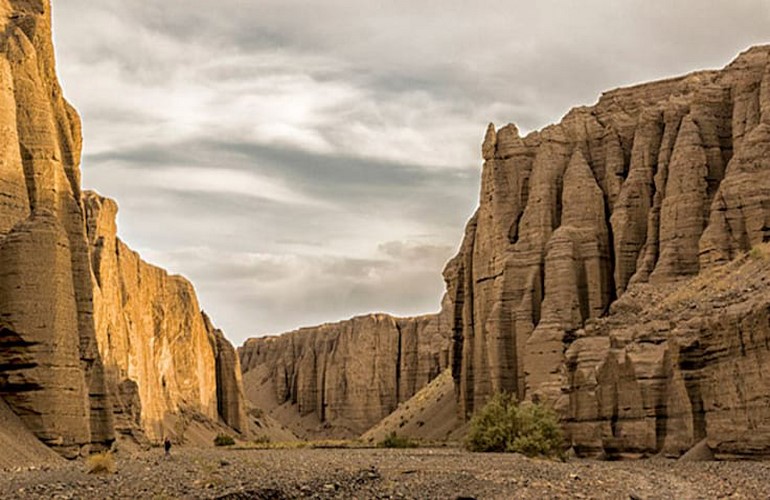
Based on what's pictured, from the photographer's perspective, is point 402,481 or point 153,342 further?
point 153,342

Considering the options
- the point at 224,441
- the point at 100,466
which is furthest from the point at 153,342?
the point at 100,466

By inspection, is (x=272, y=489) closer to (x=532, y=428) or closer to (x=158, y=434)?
(x=532, y=428)

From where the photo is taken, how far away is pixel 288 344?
18300 cm

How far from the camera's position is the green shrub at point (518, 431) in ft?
170

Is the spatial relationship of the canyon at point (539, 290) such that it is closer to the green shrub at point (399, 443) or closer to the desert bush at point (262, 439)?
the desert bush at point (262, 439)

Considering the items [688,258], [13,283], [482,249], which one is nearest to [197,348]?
[482,249]

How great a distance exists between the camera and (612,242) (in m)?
72.3

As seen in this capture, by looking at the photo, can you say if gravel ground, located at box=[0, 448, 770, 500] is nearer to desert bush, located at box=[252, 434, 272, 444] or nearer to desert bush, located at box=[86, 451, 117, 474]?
desert bush, located at box=[86, 451, 117, 474]

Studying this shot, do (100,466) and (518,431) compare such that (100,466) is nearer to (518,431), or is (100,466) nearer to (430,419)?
(518,431)

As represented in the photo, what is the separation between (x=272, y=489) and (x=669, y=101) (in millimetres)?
47937

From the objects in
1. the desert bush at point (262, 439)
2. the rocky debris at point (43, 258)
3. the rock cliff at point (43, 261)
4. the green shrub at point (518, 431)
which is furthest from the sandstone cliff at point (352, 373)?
the rocky debris at point (43, 258)

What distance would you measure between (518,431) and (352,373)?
332ft

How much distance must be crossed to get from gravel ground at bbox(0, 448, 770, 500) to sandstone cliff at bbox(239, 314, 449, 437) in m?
A: 91.8

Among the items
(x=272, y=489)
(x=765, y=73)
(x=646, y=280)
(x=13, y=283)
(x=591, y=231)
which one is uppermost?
(x=765, y=73)
